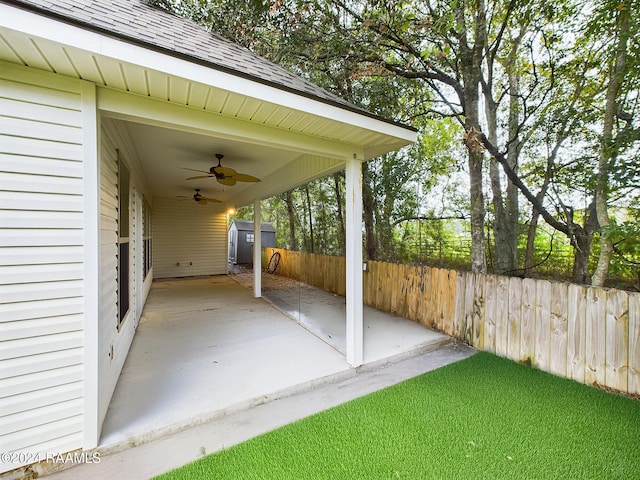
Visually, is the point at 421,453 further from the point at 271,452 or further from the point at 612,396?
the point at 612,396

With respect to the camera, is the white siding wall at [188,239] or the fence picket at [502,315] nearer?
A: the fence picket at [502,315]

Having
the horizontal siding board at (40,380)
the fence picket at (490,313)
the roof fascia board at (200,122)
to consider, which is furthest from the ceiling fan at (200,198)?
the fence picket at (490,313)

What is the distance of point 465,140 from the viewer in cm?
393

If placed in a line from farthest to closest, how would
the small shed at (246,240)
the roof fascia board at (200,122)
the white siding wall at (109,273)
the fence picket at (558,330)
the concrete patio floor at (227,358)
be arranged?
1. the small shed at (246,240)
2. the fence picket at (558,330)
3. the concrete patio floor at (227,358)
4. the white siding wall at (109,273)
5. the roof fascia board at (200,122)

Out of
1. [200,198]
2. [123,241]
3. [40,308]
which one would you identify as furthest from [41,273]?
[200,198]

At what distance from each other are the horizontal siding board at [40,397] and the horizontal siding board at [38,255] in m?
0.62

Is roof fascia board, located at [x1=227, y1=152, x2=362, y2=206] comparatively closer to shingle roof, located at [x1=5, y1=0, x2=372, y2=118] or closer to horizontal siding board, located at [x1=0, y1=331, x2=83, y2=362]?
shingle roof, located at [x1=5, y1=0, x2=372, y2=118]

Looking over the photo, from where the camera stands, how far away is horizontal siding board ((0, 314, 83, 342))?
5.04 ft

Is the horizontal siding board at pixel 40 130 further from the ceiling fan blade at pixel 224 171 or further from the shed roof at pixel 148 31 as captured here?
the ceiling fan blade at pixel 224 171

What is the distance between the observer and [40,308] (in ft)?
5.29

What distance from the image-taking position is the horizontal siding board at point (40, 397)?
5.05ft

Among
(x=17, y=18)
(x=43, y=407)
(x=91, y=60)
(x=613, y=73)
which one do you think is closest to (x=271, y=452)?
(x=43, y=407)

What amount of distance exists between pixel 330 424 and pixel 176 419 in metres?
1.19

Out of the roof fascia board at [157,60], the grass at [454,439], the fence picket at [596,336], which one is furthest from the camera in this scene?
the fence picket at [596,336]
